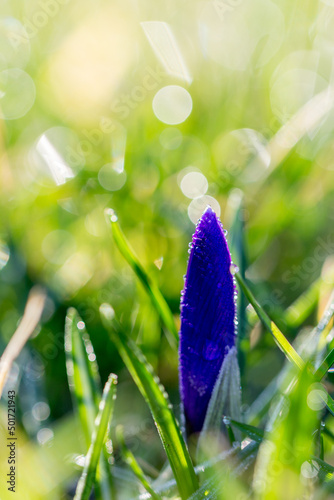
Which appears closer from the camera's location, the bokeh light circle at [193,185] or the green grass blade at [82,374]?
the green grass blade at [82,374]

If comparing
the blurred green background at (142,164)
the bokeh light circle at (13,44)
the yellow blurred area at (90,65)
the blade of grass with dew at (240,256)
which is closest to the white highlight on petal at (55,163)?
the blurred green background at (142,164)

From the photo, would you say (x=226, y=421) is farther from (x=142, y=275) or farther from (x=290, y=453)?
(x=142, y=275)

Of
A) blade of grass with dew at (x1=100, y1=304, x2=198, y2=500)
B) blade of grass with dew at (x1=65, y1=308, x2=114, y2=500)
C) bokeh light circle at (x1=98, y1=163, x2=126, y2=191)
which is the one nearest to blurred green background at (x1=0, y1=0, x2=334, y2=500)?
bokeh light circle at (x1=98, y1=163, x2=126, y2=191)

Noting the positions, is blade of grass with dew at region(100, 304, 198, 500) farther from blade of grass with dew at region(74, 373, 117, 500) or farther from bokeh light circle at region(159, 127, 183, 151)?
bokeh light circle at region(159, 127, 183, 151)

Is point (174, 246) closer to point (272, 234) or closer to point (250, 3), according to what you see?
point (272, 234)

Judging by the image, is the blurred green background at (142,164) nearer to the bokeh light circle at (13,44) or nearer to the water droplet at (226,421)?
the bokeh light circle at (13,44)

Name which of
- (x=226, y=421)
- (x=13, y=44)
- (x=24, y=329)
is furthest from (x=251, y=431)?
(x=13, y=44)
